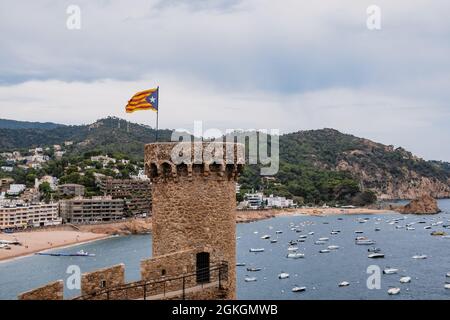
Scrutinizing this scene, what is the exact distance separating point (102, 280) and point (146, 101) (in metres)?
6.12

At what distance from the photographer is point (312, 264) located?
75.9 metres

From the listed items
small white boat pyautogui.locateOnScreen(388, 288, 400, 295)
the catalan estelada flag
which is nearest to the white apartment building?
small white boat pyautogui.locateOnScreen(388, 288, 400, 295)

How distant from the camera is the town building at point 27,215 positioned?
125312 millimetres

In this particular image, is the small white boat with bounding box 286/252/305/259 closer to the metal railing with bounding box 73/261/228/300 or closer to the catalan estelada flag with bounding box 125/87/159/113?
the catalan estelada flag with bounding box 125/87/159/113

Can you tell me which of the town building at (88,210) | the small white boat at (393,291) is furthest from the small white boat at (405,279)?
the town building at (88,210)

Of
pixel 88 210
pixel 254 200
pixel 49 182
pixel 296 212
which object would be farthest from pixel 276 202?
pixel 49 182

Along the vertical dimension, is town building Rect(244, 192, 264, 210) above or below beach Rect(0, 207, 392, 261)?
above

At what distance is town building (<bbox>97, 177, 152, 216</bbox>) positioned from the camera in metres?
147

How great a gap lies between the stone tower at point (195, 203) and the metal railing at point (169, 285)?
0.23 meters

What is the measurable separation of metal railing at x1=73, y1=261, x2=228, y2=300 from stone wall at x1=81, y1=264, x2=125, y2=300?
0.29 ft

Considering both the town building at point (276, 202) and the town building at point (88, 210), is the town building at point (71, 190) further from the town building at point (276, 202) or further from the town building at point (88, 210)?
the town building at point (276, 202)
